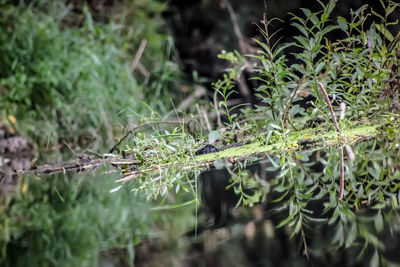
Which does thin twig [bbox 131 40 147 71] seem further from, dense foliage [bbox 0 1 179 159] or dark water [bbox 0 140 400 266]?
dark water [bbox 0 140 400 266]

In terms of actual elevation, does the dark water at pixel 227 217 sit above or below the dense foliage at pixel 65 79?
below

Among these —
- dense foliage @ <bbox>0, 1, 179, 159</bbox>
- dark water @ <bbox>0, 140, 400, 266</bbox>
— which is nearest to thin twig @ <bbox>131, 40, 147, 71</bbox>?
dense foliage @ <bbox>0, 1, 179, 159</bbox>

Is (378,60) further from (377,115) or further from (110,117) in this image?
(110,117)

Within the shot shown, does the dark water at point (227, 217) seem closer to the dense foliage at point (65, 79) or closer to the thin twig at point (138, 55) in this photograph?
the dense foliage at point (65, 79)

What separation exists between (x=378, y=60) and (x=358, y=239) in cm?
157

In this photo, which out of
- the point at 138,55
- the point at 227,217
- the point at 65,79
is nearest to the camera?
the point at 227,217

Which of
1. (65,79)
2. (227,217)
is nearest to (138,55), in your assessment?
(65,79)

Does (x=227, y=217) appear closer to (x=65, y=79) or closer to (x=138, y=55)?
(x=65, y=79)

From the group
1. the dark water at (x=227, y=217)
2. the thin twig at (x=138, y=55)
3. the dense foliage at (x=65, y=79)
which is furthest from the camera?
the thin twig at (x=138, y=55)

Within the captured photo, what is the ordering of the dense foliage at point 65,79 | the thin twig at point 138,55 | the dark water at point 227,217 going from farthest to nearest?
the thin twig at point 138,55 → the dense foliage at point 65,79 → the dark water at point 227,217

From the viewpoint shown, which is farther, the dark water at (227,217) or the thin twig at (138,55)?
the thin twig at (138,55)

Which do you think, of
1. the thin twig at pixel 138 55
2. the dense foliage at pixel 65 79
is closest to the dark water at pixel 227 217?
the dense foliage at pixel 65 79

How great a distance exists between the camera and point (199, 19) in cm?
557

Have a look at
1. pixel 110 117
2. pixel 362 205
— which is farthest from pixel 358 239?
pixel 110 117
